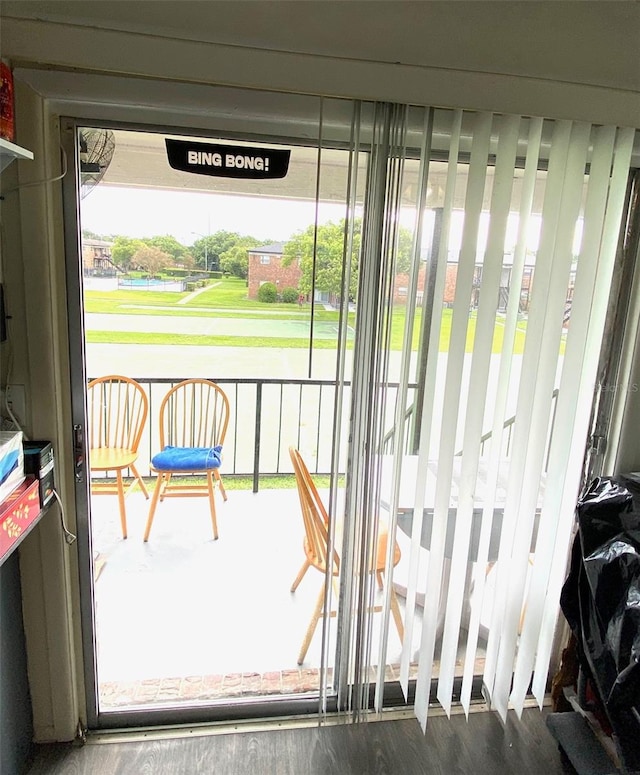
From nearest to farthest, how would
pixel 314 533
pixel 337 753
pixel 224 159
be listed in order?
1. pixel 224 159
2. pixel 337 753
3. pixel 314 533

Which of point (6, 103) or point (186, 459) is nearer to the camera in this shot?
point (6, 103)

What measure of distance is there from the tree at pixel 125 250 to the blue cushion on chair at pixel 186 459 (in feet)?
3.70

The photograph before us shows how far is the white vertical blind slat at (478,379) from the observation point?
56.9 inches

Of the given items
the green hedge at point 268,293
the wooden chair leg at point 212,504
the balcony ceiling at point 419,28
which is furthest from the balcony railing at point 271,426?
the balcony ceiling at point 419,28

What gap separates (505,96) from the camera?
138cm

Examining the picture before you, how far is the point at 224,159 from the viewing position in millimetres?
1447

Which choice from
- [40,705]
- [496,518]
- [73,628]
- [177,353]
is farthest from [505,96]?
[177,353]

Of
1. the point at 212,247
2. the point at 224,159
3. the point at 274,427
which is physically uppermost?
the point at 224,159

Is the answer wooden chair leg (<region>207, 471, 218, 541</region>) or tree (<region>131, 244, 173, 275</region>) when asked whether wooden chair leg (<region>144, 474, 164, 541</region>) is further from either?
tree (<region>131, 244, 173, 275</region>)

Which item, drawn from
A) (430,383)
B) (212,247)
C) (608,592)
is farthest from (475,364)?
(212,247)

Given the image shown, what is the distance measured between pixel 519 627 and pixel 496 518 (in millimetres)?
502

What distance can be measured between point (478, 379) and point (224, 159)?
100cm

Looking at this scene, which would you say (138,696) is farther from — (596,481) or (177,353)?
(177,353)

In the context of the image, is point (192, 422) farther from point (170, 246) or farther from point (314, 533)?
point (314, 533)
